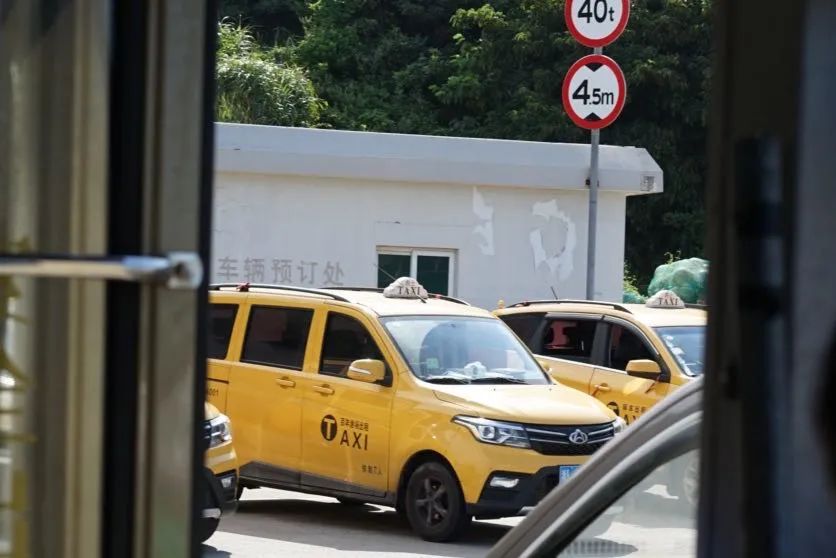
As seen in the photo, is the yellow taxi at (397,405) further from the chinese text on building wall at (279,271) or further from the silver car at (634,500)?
the chinese text on building wall at (279,271)

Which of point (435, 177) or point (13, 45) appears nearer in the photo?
point (13, 45)

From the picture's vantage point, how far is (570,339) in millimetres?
12102

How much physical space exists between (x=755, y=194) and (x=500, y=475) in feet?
26.2

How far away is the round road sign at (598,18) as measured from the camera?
16.3 m

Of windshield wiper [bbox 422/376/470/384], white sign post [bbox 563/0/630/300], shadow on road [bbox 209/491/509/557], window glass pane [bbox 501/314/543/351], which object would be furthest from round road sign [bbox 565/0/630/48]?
windshield wiper [bbox 422/376/470/384]

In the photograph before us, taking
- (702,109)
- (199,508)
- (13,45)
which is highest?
(702,109)

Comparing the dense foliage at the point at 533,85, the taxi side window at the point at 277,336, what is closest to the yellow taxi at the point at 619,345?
the taxi side window at the point at 277,336

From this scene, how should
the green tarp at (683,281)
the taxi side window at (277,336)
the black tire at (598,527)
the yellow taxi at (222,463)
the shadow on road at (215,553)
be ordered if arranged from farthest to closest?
the green tarp at (683,281) → the taxi side window at (277,336) → the shadow on road at (215,553) → the yellow taxi at (222,463) → the black tire at (598,527)

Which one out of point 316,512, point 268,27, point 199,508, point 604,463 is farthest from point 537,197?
point 268,27

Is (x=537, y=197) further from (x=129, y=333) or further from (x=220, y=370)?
(x=129, y=333)

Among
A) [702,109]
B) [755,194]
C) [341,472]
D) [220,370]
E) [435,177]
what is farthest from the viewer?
[702,109]

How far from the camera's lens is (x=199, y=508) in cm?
147

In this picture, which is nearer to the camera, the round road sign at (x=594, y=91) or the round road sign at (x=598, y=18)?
the round road sign at (x=598, y=18)

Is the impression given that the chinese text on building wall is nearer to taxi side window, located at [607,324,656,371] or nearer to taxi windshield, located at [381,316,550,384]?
taxi side window, located at [607,324,656,371]
